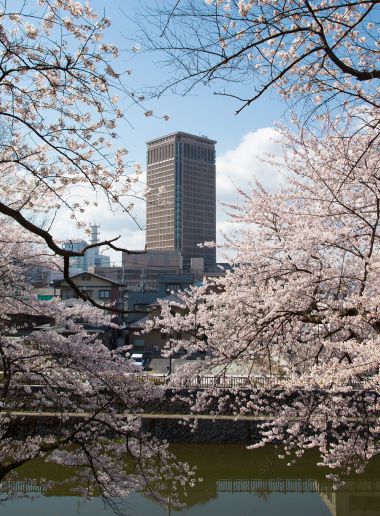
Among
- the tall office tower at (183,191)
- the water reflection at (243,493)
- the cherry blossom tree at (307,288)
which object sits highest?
the tall office tower at (183,191)

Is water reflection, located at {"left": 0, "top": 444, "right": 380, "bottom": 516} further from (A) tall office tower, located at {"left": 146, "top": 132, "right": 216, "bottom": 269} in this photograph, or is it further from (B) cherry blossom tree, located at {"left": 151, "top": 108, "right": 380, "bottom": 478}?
(A) tall office tower, located at {"left": 146, "top": 132, "right": 216, "bottom": 269}

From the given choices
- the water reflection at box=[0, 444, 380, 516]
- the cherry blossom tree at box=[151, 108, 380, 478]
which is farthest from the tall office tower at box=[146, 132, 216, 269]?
the cherry blossom tree at box=[151, 108, 380, 478]

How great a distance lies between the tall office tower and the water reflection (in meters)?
83.3

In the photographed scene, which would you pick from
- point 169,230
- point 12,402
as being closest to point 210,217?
point 169,230

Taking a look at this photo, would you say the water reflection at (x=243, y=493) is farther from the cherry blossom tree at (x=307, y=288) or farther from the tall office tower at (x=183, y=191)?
the tall office tower at (x=183, y=191)

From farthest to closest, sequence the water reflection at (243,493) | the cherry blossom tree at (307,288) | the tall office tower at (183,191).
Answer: the tall office tower at (183,191)
the water reflection at (243,493)
the cherry blossom tree at (307,288)

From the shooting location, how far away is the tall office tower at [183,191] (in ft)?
317

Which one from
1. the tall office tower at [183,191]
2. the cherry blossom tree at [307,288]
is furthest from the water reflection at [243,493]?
the tall office tower at [183,191]

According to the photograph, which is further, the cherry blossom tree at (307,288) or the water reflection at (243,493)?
the water reflection at (243,493)

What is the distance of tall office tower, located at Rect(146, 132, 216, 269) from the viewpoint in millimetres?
96750

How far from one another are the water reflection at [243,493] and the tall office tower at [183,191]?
83.3 metres

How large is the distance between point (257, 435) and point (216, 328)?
719 centimetres

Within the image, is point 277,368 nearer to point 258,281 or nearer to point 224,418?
point 258,281

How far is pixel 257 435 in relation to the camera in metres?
11.9
